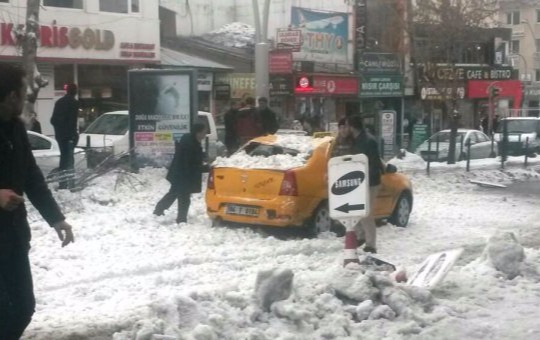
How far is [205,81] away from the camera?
32688mm

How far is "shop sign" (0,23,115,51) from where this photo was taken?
25.2m

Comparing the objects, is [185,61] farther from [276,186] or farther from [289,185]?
[289,185]

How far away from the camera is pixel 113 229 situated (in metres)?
11.9

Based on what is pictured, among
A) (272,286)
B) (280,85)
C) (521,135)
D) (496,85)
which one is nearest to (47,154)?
(272,286)

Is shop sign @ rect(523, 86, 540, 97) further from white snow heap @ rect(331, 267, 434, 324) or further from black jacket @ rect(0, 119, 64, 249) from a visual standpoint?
black jacket @ rect(0, 119, 64, 249)

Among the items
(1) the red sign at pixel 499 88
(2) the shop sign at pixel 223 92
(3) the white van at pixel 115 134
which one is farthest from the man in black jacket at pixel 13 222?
(1) the red sign at pixel 499 88

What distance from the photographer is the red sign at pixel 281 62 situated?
107 feet

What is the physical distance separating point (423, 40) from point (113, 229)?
67.9 feet

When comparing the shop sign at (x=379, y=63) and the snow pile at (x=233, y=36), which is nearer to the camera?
the snow pile at (x=233, y=36)

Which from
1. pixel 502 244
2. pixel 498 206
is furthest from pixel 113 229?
pixel 498 206

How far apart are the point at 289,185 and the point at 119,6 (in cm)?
1808

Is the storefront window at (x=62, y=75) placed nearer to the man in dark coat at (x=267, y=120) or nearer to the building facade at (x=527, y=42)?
the man in dark coat at (x=267, y=120)

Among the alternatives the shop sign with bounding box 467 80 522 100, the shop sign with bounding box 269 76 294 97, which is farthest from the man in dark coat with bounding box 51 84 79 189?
the shop sign with bounding box 467 80 522 100

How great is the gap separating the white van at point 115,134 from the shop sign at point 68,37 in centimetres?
513
